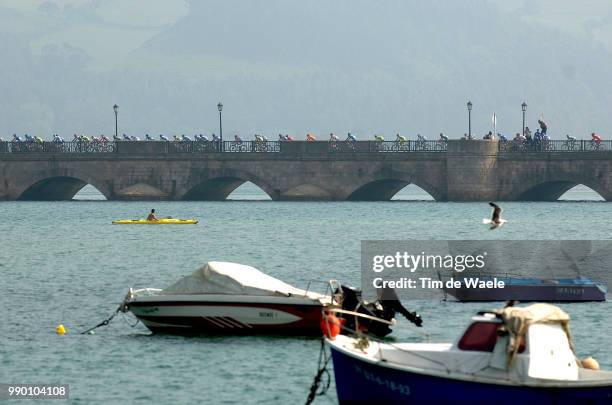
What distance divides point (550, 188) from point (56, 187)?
4134 centimetres

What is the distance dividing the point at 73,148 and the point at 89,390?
3613 inches

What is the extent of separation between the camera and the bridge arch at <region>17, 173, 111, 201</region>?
11988 centimetres

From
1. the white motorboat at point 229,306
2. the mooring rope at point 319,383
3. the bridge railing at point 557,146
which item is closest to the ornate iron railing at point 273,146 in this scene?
the bridge railing at point 557,146

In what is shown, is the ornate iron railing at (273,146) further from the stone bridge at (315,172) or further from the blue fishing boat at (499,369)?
the blue fishing boat at (499,369)

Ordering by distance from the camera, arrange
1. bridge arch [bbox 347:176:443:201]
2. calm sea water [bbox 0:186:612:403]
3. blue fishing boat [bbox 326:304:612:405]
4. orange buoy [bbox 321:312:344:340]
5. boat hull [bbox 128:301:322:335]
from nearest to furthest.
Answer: blue fishing boat [bbox 326:304:612:405] → orange buoy [bbox 321:312:344:340] → calm sea water [bbox 0:186:612:403] → boat hull [bbox 128:301:322:335] → bridge arch [bbox 347:176:443:201]

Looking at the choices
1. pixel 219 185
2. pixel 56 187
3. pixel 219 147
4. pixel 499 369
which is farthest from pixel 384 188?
pixel 499 369

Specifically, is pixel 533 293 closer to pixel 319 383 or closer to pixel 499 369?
pixel 319 383

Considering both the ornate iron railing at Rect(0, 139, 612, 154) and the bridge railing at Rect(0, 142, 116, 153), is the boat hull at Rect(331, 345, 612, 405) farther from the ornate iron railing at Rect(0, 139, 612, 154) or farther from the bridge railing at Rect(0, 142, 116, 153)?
the bridge railing at Rect(0, 142, 116, 153)

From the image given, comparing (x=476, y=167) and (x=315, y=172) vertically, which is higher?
(x=476, y=167)

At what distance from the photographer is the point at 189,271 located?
190 feet

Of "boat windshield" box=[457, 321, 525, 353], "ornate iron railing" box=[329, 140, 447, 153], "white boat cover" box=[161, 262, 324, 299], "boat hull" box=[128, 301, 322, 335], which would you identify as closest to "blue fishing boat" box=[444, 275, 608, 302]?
"white boat cover" box=[161, 262, 324, 299]

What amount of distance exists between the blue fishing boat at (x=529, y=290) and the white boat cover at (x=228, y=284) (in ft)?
25.2

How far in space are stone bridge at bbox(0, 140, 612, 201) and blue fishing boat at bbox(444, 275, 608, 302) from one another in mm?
59547

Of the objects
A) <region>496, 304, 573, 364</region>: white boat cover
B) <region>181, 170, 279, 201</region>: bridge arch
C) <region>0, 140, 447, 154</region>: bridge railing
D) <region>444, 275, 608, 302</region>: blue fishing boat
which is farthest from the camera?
<region>181, 170, 279, 201</region>: bridge arch
